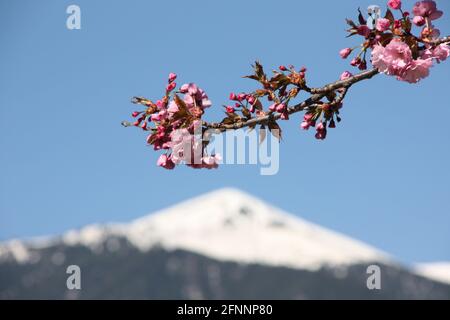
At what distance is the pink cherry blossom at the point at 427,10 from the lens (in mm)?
6895

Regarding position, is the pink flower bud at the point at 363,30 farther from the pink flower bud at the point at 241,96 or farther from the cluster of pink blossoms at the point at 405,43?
the pink flower bud at the point at 241,96

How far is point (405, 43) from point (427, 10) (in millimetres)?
339

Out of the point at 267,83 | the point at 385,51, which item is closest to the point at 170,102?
the point at 267,83

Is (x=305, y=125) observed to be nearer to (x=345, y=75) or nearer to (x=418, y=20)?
(x=345, y=75)

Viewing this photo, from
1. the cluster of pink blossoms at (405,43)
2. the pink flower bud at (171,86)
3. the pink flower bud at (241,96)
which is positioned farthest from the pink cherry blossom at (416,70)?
the pink flower bud at (171,86)

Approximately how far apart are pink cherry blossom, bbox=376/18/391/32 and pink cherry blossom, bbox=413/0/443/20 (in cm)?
27

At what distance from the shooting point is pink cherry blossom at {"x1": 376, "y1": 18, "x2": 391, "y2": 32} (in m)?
6.86

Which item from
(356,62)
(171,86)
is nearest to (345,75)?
(356,62)

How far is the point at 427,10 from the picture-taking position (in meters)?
6.93

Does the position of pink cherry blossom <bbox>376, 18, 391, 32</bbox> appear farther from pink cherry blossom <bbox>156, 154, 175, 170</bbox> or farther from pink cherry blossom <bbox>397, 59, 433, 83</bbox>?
pink cherry blossom <bbox>156, 154, 175, 170</bbox>

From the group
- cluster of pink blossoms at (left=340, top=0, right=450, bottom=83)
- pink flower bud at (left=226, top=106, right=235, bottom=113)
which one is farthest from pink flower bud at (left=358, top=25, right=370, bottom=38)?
pink flower bud at (left=226, top=106, right=235, bottom=113)
